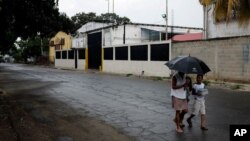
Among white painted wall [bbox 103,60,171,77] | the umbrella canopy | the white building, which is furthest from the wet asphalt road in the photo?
the white building

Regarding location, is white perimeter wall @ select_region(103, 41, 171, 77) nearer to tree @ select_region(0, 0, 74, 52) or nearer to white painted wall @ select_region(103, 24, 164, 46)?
white painted wall @ select_region(103, 24, 164, 46)

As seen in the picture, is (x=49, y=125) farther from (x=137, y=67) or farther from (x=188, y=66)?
(x=137, y=67)

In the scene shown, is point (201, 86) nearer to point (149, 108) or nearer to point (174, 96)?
point (174, 96)

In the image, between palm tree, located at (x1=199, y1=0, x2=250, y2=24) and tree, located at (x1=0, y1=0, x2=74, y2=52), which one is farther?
tree, located at (x1=0, y1=0, x2=74, y2=52)

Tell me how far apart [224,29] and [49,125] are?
19.5 metres

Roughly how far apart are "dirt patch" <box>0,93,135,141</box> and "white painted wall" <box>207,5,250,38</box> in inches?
600

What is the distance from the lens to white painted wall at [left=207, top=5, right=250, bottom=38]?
2517 centimetres

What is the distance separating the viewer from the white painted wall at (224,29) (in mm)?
25169

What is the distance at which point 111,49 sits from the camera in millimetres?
42875

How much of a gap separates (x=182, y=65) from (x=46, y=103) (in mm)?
6855

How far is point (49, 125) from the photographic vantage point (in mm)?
9828

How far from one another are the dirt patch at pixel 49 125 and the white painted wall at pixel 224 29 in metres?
15.2

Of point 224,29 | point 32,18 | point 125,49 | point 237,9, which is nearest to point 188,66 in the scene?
point 237,9

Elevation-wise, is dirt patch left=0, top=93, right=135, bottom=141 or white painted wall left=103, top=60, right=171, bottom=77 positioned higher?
white painted wall left=103, top=60, right=171, bottom=77
